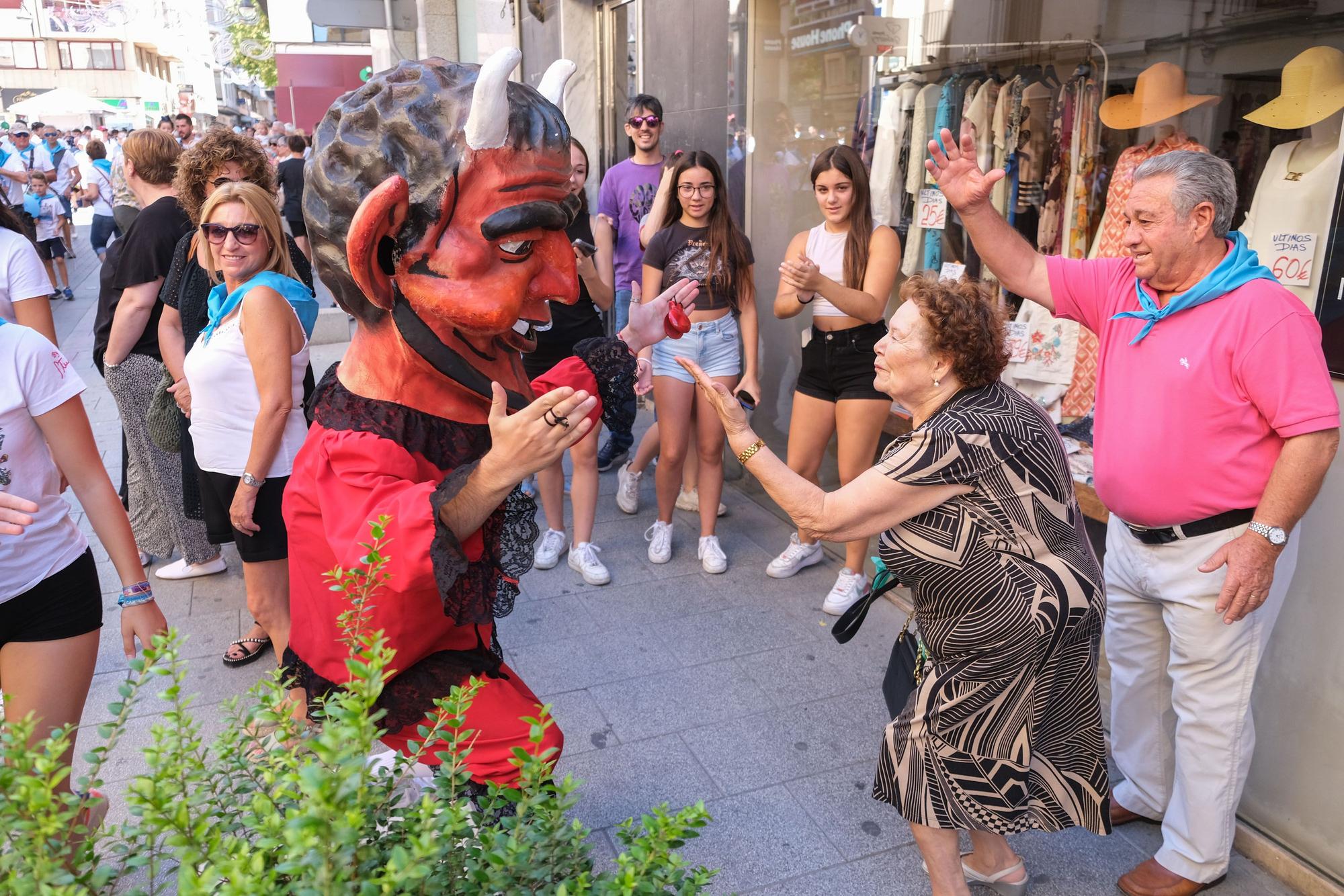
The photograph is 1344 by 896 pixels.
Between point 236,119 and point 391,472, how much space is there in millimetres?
49732

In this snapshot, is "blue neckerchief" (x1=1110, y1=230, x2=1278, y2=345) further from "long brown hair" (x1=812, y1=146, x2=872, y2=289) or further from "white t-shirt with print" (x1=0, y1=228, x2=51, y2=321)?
"white t-shirt with print" (x1=0, y1=228, x2=51, y2=321)

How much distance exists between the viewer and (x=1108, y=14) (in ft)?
13.1

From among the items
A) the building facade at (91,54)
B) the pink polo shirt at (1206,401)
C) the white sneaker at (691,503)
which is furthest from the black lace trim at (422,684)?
the building facade at (91,54)

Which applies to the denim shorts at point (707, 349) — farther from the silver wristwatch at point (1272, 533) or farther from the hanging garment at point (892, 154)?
the silver wristwatch at point (1272, 533)

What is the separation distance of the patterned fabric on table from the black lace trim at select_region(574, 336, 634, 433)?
1.94m

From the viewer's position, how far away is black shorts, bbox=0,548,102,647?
→ 234 cm

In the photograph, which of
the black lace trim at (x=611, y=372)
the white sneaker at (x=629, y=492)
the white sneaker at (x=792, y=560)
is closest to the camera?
the black lace trim at (x=611, y=372)

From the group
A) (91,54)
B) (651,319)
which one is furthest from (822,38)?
(91,54)

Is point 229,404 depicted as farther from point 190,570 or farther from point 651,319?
point 190,570

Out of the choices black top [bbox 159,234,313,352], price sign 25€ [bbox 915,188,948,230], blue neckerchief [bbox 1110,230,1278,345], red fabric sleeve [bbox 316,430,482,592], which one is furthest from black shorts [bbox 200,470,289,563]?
price sign 25€ [bbox 915,188,948,230]

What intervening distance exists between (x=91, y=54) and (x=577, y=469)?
66.9 m

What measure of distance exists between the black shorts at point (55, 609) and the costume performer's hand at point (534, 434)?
1.31 meters

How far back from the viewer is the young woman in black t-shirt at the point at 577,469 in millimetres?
5043

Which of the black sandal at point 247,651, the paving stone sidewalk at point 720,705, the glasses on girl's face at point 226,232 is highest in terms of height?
the glasses on girl's face at point 226,232
